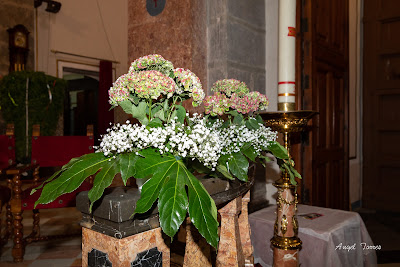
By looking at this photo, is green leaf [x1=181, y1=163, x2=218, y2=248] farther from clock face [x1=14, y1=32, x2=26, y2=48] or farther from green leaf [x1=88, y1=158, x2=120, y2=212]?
clock face [x1=14, y1=32, x2=26, y2=48]

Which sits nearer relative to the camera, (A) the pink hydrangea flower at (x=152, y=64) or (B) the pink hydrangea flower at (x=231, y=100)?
(A) the pink hydrangea flower at (x=152, y=64)

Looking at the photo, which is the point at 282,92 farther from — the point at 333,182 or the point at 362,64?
the point at 362,64

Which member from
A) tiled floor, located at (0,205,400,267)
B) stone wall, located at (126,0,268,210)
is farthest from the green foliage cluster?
stone wall, located at (126,0,268,210)

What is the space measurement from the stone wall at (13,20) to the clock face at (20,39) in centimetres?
18

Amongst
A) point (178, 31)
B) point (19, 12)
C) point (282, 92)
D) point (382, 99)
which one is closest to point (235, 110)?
point (282, 92)

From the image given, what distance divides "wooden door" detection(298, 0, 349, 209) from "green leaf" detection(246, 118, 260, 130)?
121cm

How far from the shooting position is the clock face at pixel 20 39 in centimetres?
627

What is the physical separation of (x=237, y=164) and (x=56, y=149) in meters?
2.22

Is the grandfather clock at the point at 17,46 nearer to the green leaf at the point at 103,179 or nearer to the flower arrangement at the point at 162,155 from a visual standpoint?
the flower arrangement at the point at 162,155

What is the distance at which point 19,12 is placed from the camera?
6.43 metres

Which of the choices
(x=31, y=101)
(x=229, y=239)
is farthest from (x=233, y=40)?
(x=31, y=101)

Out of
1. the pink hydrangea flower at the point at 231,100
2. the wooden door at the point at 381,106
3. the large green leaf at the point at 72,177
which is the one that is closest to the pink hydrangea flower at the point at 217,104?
the pink hydrangea flower at the point at 231,100

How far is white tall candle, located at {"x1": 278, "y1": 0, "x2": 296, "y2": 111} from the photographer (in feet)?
4.26

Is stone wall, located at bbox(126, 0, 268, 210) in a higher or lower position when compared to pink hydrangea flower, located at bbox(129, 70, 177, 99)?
higher
